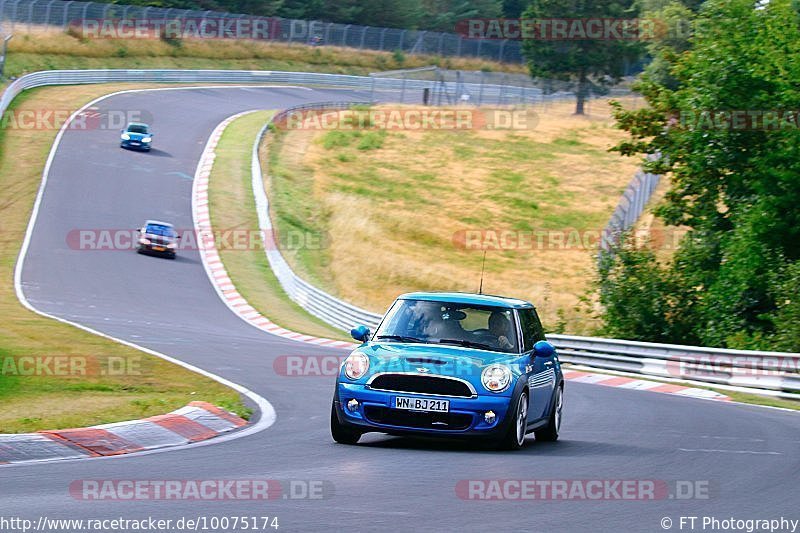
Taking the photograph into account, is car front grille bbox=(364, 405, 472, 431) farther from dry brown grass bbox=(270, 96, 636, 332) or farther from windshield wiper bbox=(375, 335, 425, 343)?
dry brown grass bbox=(270, 96, 636, 332)

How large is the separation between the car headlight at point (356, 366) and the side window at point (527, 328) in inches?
65.7

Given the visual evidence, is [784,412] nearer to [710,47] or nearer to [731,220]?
[731,220]

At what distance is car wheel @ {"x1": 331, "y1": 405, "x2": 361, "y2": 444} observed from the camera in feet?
36.1

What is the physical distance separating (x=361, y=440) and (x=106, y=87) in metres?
56.5

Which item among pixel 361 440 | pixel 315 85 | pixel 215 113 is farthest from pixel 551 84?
pixel 361 440

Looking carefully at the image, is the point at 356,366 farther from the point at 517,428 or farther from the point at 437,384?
the point at 517,428

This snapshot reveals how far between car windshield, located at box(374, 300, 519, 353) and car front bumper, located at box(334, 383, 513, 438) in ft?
2.69

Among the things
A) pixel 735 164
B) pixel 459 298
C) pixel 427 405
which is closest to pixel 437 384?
pixel 427 405

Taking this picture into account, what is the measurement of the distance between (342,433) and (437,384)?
1.00 metres

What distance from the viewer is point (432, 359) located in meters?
10.9

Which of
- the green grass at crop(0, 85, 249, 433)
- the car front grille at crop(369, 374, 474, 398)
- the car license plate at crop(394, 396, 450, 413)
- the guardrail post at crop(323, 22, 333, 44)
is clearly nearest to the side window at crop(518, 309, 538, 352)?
the car front grille at crop(369, 374, 474, 398)

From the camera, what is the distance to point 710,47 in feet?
93.5

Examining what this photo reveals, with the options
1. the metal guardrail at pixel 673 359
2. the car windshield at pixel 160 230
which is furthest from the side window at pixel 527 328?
the car windshield at pixel 160 230

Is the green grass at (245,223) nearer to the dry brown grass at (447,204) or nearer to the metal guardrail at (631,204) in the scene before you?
the dry brown grass at (447,204)
